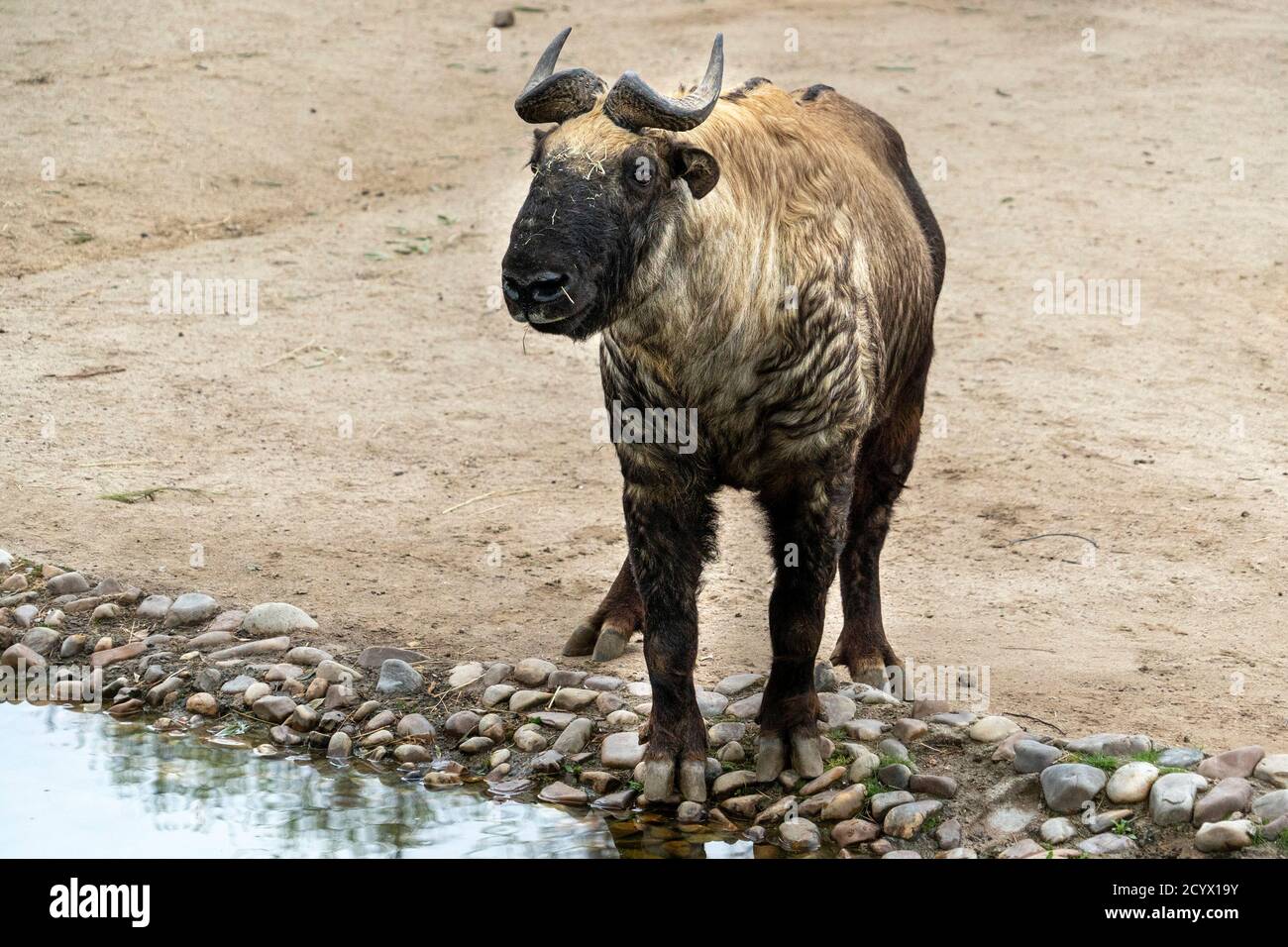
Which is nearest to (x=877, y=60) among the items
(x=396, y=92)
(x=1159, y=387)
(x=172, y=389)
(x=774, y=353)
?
(x=396, y=92)

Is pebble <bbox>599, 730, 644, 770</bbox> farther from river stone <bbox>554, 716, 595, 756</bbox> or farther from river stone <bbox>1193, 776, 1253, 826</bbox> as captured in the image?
river stone <bbox>1193, 776, 1253, 826</bbox>

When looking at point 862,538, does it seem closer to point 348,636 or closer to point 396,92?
point 348,636

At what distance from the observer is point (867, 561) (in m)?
6.25

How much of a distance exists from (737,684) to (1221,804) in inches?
71.5

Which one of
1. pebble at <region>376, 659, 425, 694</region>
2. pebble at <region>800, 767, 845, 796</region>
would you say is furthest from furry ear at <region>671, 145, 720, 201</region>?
pebble at <region>376, 659, 425, 694</region>

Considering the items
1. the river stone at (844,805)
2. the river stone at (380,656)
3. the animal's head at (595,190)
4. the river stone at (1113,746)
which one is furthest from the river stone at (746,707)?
the animal's head at (595,190)

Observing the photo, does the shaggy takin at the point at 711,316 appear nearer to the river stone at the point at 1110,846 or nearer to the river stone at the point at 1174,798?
the river stone at the point at 1110,846

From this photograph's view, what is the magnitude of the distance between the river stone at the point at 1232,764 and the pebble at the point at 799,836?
46.8 inches

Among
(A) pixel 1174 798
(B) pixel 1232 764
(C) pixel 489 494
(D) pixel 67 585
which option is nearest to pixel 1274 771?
(B) pixel 1232 764

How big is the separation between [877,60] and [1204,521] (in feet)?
27.1

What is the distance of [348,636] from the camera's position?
6.38 meters

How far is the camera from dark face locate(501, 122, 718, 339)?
14.1 ft

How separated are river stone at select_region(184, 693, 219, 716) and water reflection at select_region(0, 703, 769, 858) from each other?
0.12 meters

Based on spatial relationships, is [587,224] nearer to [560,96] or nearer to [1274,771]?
[560,96]
